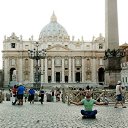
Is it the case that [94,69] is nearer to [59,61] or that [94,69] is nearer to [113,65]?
[59,61]

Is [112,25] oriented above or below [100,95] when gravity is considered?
above

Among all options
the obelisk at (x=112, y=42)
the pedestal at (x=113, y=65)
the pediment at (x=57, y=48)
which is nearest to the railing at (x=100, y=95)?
the pedestal at (x=113, y=65)

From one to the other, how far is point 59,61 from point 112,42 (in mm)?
89296

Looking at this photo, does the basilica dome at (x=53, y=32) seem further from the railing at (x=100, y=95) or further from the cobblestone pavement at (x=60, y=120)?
the cobblestone pavement at (x=60, y=120)

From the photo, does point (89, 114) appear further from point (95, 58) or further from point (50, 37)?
point (50, 37)

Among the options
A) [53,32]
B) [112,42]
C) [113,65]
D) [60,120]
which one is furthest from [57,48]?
[60,120]

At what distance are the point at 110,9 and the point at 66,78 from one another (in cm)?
8994

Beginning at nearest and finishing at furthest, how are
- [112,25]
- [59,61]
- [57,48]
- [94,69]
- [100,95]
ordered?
1. [100,95]
2. [112,25]
3. [57,48]
4. [59,61]
5. [94,69]

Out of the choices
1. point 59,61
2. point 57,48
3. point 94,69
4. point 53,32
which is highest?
point 53,32

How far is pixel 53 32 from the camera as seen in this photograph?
125 metres

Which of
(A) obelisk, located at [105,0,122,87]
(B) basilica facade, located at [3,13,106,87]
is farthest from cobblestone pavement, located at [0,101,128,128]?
(B) basilica facade, located at [3,13,106,87]

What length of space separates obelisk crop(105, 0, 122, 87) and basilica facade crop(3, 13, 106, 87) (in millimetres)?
86678

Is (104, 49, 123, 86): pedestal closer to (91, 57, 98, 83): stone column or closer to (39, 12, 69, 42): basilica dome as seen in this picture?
(91, 57, 98, 83): stone column

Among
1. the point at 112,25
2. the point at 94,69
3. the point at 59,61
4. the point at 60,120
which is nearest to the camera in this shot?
the point at 60,120
